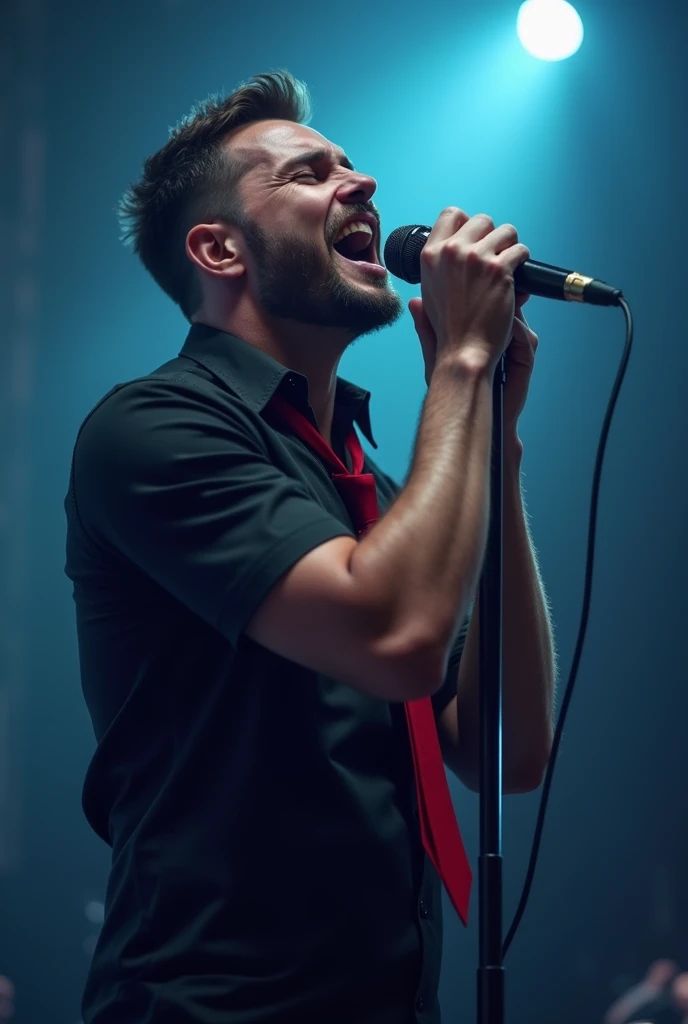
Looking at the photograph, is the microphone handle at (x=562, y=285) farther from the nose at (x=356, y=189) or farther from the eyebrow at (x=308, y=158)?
the eyebrow at (x=308, y=158)

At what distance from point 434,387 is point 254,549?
0.94 ft

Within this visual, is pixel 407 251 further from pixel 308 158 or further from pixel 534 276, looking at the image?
pixel 308 158

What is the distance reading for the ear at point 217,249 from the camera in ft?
5.58

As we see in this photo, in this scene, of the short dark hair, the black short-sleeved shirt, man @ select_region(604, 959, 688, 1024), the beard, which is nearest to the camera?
the black short-sleeved shirt

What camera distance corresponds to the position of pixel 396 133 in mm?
2668

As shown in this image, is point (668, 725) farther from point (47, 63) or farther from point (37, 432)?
point (47, 63)

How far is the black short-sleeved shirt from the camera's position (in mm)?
1087

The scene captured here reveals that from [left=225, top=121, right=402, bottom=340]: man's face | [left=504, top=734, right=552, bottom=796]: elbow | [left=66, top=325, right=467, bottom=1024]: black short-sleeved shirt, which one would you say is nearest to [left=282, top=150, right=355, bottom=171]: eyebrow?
[left=225, top=121, right=402, bottom=340]: man's face

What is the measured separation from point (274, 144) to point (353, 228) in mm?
245

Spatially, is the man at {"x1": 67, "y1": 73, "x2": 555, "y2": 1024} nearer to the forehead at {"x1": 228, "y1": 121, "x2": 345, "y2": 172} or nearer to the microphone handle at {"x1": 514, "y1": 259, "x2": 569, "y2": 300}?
the microphone handle at {"x1": 514, "y1": 259, "x2": 569, "y2": 300}

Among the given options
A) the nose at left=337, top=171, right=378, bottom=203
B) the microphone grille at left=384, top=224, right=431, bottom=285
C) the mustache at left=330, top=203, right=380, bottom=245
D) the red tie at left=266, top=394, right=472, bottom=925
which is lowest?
the red tie at left=266, top=394, right=472, bottom=925

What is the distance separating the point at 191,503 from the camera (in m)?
1.14

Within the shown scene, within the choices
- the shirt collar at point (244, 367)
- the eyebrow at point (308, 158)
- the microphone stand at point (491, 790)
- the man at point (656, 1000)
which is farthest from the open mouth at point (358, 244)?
the man at point (656, 1000)

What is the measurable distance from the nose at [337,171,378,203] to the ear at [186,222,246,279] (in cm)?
18
